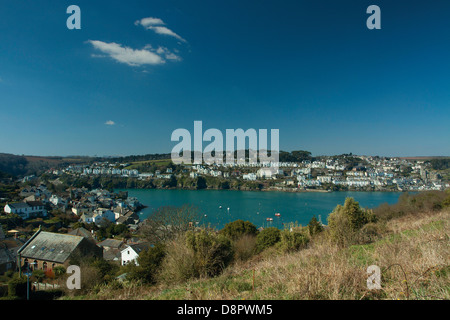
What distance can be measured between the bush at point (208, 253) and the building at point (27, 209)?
24.9m

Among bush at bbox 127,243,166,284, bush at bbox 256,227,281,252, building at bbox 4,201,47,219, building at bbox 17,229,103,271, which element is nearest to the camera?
bush at bbox 127,243,166,284

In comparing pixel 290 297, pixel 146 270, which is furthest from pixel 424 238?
pixel 146 270

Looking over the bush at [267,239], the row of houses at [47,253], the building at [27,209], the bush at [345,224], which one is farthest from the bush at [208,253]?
the building at [27,209]

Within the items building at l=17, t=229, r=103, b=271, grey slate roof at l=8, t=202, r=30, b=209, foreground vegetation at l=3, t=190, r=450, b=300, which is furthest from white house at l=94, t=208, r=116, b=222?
foreground vegetation at l=3, t=190, r=450, b=300

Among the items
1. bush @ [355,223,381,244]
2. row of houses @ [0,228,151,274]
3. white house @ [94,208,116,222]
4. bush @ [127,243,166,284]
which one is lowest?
white house @ [94,208,116,222]

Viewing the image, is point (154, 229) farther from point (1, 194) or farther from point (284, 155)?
point (284, 155)

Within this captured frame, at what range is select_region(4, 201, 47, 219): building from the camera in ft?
71.1

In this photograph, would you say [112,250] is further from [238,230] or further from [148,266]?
[148,266]

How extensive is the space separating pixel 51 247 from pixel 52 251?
251 millimetres

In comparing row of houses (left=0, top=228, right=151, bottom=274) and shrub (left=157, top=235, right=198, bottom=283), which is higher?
shrub (left=157, top=235, right=198, bottom=283)

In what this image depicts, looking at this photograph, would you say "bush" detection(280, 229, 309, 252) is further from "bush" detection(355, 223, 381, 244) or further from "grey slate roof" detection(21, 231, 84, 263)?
"grey slate roof" detection(21, 231, 84, 263)

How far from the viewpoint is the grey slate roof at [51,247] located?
430 inches

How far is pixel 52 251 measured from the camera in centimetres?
1111

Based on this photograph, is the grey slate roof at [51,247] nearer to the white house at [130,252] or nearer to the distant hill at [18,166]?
the white house at [130,252]
